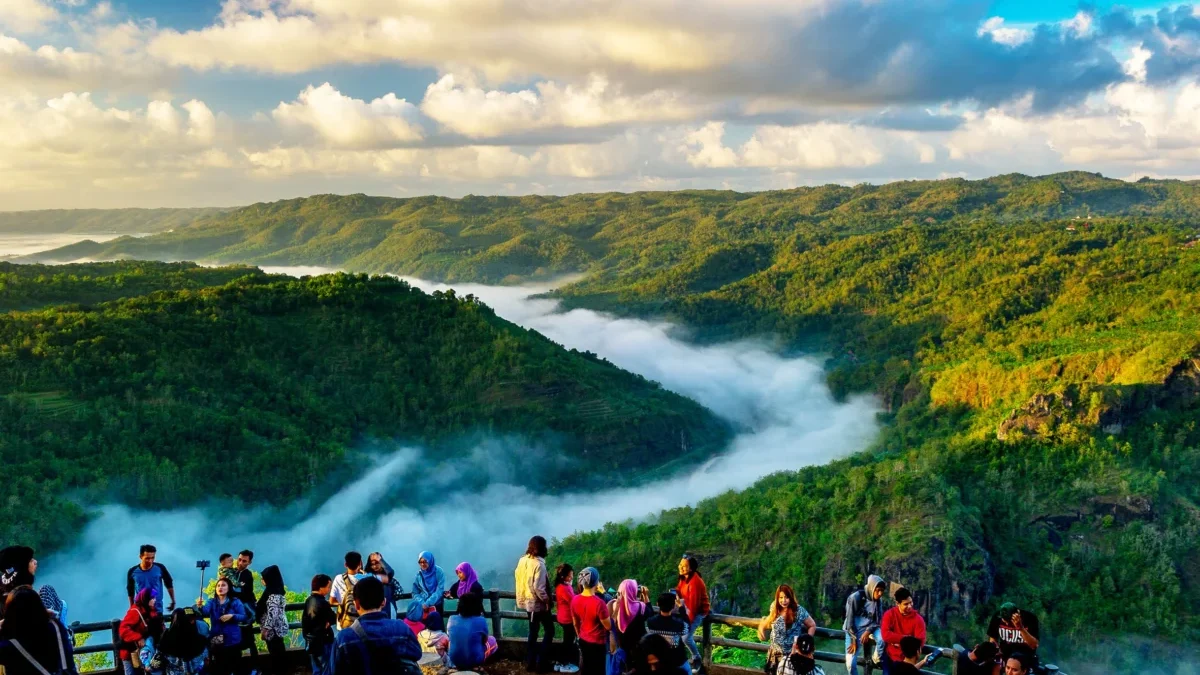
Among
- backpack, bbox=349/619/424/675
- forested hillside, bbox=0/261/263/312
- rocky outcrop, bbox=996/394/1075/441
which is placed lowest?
rocky outcrop, bbox=996/394/1075/441

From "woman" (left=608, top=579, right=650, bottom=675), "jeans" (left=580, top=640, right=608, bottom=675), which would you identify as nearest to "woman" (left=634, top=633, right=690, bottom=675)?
"woman" (left=608, top=579, right=650, bottom=675)

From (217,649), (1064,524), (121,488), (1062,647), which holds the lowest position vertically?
(1062,647)

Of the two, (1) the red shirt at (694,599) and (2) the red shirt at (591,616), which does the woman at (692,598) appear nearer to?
(1) the red shirt at (694,599)

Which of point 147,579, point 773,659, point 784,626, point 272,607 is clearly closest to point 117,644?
point 147,579

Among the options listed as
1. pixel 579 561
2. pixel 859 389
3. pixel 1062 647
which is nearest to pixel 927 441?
pixel 1062 647

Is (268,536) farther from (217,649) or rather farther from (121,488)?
(217,649)

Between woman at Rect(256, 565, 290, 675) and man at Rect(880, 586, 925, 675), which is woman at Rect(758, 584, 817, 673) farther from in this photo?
woman at Rect(256, 565, 290, 675)

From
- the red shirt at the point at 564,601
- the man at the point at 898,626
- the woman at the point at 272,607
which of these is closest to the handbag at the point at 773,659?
the man at the point at 898,626

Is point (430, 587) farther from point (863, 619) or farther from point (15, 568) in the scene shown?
point (863, 619)
